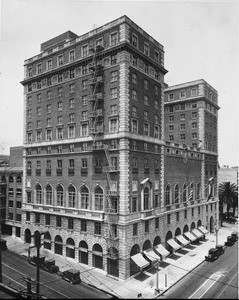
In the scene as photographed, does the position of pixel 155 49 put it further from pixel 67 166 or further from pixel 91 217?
pixel 91 217

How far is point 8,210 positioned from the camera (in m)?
62.7

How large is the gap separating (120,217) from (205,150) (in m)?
Answer: 35.5

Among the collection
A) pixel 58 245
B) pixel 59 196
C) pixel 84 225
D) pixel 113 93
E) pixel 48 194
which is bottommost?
pixel 58 245

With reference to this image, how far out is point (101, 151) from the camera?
144 feet

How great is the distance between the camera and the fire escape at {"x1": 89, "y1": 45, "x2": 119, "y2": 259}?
41191 millimetres

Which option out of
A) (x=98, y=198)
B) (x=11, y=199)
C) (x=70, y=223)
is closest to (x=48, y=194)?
(x=70, y=223)

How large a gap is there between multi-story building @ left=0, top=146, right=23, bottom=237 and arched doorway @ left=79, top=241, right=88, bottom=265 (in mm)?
19888

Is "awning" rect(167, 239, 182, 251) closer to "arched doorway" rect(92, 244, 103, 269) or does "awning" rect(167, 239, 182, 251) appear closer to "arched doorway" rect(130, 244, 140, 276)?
"arched doorway" rect(130, 244, 140, 276)

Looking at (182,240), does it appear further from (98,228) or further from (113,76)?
(113,76)

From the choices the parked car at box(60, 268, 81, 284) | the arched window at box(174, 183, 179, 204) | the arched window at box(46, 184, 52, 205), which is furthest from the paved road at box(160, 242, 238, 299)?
the arched window at box(46, 184, 52, 205)

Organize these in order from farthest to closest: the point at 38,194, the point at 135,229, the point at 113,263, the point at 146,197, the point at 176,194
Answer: the point at 176,194
the point at 38,194
the point at 146,197
the point at 135,229
the point at 113,263

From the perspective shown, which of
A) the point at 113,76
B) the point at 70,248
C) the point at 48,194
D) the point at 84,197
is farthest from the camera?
the point at 48,194

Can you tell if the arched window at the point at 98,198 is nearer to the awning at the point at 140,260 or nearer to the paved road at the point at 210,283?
the awning at the point at 140,260

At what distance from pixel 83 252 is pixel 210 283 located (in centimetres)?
2003
